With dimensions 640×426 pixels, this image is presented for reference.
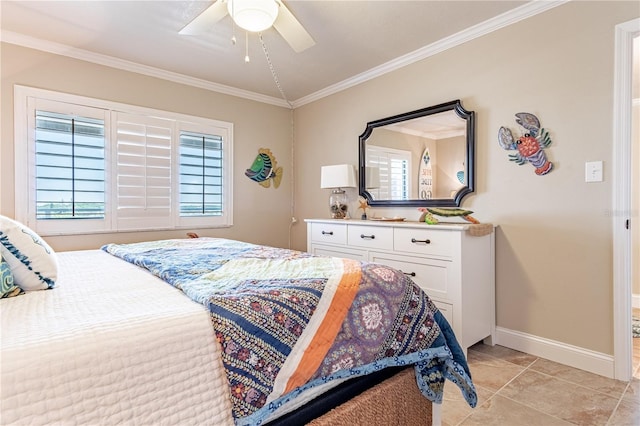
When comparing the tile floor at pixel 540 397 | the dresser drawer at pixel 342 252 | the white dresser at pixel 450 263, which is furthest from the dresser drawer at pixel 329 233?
the tile floor at pixel 540 397

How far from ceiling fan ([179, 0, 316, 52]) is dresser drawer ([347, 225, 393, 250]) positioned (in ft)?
4.86

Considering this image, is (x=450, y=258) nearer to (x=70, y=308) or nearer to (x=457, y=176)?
(x=457, y=176)

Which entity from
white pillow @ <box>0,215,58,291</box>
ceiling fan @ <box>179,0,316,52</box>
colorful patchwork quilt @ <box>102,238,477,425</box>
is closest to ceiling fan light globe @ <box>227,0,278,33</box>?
ceiling fan @ <box>179,0,316,52</box>

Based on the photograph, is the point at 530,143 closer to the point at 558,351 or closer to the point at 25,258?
the point at 558,351

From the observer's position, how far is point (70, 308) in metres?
0.96

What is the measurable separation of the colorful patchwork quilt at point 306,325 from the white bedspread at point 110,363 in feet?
0.21

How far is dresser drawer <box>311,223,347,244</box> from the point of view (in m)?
3.08

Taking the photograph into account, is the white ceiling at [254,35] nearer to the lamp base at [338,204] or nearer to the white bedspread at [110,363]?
the lamp base at [338,204]

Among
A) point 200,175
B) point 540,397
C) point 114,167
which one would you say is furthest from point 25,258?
point 200,175

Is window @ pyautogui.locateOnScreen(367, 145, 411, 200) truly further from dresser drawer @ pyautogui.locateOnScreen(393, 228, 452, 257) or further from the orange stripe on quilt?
the orange stripe on quilt

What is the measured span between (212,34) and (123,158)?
144 centimetres

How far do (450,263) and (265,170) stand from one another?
8.63ft

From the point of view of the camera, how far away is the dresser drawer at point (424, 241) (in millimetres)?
2303

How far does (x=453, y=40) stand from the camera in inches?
108
